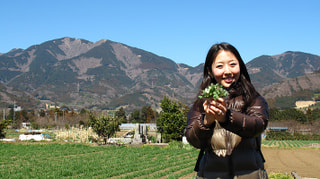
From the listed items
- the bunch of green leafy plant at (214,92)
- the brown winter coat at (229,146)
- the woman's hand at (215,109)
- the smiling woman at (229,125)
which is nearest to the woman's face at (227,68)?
the smiling woman at (229,125)

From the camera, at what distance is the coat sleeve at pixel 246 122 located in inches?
86.5

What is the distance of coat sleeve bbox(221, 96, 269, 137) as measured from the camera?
220 cm

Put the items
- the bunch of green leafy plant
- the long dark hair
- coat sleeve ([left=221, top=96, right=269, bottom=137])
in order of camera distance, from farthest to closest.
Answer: the long dark hair < coat sleeve ([left=221, top=96, right=269, bottom=137]) < the bunch of green leafy plant

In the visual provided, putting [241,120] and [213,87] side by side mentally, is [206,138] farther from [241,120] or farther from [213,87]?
[213,87]

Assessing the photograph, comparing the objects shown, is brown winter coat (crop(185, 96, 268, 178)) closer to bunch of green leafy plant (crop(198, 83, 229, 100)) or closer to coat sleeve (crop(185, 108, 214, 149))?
coat sleeve (crop(185, 108, 214, 149))

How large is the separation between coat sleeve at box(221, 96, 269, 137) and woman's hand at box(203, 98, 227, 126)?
7cm

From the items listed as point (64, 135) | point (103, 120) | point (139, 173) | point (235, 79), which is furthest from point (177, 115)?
point (235, 79)

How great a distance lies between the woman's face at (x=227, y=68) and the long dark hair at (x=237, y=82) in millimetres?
36

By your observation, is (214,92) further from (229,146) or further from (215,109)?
(229,146)

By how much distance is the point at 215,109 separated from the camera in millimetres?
2037

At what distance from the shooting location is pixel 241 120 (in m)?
2.21

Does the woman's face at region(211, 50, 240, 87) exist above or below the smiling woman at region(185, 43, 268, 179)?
above

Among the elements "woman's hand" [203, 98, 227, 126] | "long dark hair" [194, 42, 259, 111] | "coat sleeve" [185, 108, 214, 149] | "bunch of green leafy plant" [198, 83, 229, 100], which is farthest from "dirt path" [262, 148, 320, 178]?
"bunch of green leafy plant" [198, 83, 229, 100]

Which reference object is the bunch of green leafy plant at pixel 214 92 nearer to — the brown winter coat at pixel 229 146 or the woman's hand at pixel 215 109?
the woman's hand at pixel 215 109
